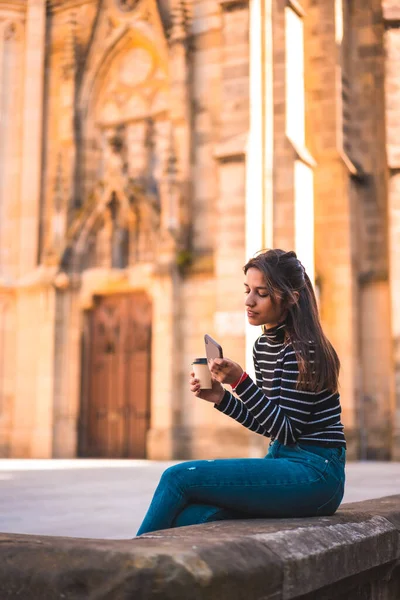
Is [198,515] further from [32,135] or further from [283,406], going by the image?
[32,135]

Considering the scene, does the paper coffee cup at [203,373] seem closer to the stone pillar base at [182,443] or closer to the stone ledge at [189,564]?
the stone ledge at [189,564]

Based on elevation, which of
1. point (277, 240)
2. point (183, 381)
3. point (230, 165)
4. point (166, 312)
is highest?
point (230, 165)

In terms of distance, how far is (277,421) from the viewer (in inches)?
114

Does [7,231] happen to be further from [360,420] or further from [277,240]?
[360,420]

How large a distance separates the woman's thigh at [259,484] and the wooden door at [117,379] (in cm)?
1287

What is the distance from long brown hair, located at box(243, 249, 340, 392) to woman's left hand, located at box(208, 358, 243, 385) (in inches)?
9.6

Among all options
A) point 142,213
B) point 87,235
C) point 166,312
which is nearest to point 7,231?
point 87,235

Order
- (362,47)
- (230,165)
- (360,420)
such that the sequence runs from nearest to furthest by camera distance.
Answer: (230,165)
(360,420)
(362,47)

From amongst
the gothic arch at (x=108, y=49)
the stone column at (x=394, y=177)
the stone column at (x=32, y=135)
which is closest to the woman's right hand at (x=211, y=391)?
the stone column at (x=394, y=177)

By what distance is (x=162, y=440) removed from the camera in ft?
48.4

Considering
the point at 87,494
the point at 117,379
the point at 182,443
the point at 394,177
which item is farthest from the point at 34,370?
the point at 87,494

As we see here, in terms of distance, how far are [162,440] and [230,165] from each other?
5176 millimetres

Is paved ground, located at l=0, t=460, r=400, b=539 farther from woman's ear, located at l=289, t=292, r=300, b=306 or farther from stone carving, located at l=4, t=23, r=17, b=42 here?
stone carving, located at l=4, t=23, r=17, b=42

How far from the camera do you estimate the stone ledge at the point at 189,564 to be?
1.80 metres
